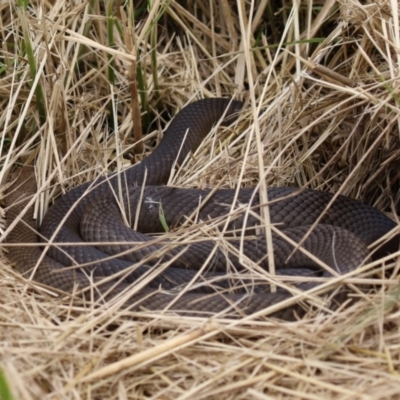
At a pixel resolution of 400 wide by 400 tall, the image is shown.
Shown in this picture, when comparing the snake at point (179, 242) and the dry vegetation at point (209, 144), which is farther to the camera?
the snake at point (179, 242)

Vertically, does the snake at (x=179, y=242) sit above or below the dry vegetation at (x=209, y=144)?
below

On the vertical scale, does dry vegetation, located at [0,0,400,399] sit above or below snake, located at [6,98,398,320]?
above

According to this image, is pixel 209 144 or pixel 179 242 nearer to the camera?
pixel 179 242

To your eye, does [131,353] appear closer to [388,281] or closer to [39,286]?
[39,286]

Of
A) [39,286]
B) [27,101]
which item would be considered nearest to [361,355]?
[39,286]
